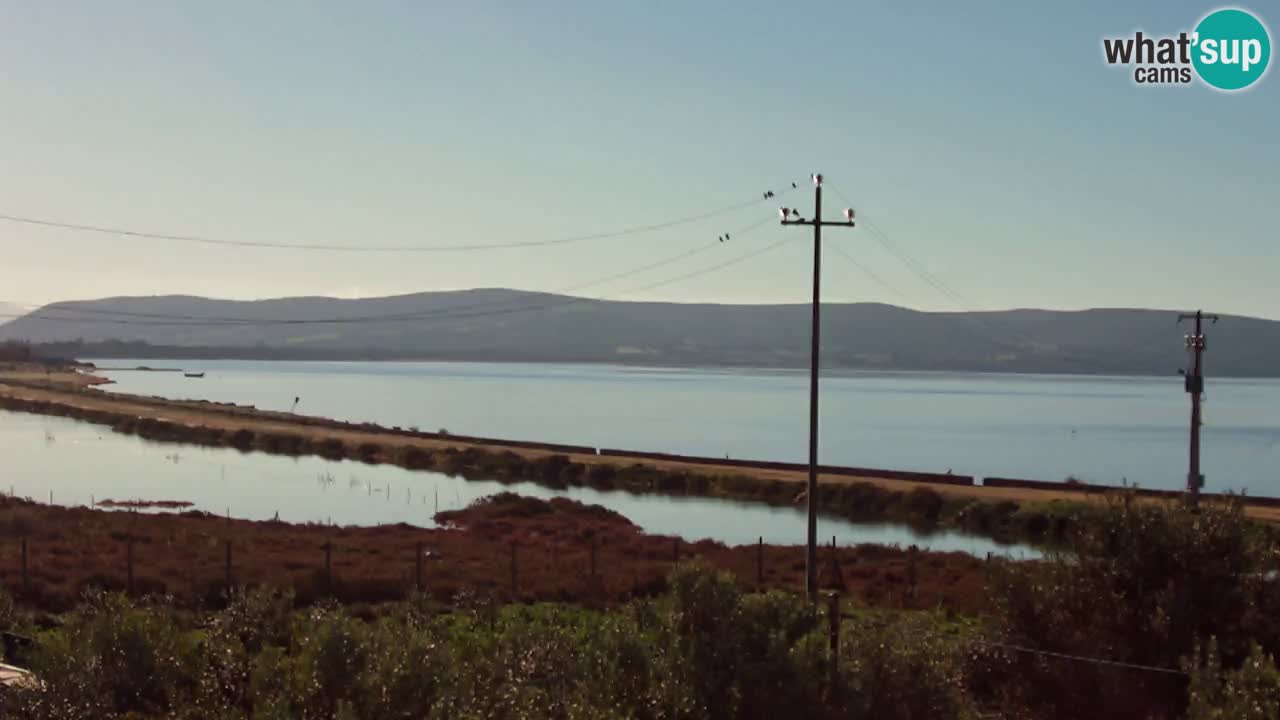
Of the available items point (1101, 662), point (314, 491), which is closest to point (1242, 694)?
point (1101, 662)

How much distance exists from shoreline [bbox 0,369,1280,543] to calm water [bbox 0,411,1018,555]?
10.6ft

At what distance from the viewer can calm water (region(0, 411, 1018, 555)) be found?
6519cm

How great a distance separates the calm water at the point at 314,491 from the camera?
6519 centimetres

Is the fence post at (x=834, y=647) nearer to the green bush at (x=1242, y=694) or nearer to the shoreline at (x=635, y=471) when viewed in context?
the green bush at (x=1242, y=694)

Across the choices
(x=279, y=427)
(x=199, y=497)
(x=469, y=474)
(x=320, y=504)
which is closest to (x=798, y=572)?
(x=320, y=504)

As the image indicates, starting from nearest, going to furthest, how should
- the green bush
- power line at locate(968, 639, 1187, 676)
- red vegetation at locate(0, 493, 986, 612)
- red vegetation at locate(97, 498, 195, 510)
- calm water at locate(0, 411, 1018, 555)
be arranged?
the green bush
power line at locate(968, 639, 1187, 676)
red vegetation at locate(0, 493, 986, 612)
red vegetation at locate(97, 498, 195, 510)
calm water at locate(0, 411, 1018, 555)

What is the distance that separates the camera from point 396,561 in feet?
140

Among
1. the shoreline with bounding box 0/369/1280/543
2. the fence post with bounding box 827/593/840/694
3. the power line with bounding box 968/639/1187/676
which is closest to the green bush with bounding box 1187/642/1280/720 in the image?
the power line with bounding box 968/639/1187/676

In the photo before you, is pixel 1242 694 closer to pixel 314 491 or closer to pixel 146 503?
pixel 146 503

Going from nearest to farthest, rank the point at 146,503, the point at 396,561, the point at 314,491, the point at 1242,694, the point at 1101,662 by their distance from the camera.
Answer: the point at 1242,694
the point at 1101,662
the point at 396,561
the point at 146,503
the point at 314,491

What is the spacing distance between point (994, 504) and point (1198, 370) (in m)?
25.6

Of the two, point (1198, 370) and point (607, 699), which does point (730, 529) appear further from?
point (607, 699)

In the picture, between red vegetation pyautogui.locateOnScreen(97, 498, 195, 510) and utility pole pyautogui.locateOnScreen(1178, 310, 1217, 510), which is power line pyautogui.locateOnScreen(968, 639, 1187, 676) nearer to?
utility pole pyautogui.locateOnScreen(1178, 310, 1217, 510)

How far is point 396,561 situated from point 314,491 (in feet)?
126
